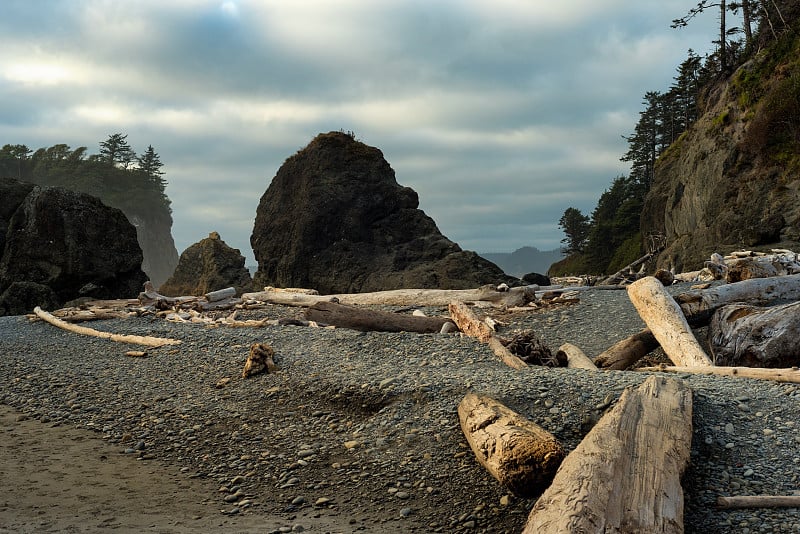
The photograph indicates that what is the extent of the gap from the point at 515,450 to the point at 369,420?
2.22 m

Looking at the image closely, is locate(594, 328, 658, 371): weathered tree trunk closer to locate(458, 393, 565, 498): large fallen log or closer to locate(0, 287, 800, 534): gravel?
locate(0, 287, 800, 534): gravel

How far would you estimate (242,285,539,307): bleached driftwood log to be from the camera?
14.4m

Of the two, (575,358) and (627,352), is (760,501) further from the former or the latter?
(627,352)

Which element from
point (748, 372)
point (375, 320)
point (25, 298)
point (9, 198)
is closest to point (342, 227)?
point (25, 298)

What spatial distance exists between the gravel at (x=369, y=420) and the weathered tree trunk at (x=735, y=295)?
4.26 ft

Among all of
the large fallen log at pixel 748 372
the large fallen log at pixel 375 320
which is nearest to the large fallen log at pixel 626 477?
the large fallen log at pixel 748 372

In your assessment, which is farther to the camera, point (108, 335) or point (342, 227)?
point (342, 227)

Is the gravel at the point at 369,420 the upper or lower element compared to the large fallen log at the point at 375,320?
lower

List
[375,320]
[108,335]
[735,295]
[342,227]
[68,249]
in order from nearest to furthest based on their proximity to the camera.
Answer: [735,295]
[375,320]
[108,335]
[68,249]
[342,227]

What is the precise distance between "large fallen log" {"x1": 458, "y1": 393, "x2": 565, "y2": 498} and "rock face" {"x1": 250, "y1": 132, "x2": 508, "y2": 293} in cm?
1689

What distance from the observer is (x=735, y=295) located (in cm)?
1075

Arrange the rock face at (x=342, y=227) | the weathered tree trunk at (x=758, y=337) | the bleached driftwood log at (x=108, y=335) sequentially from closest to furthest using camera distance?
1. the weathered tree trunk at (x=758, y=337)
2. the bleached driftwood log at (x=108, y=335)
3. the rock face at (x=342, y=227)

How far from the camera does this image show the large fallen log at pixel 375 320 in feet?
38.4

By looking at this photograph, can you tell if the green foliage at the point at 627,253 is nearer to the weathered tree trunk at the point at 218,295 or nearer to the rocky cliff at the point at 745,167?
the rocky cliff at the point at 745,167
